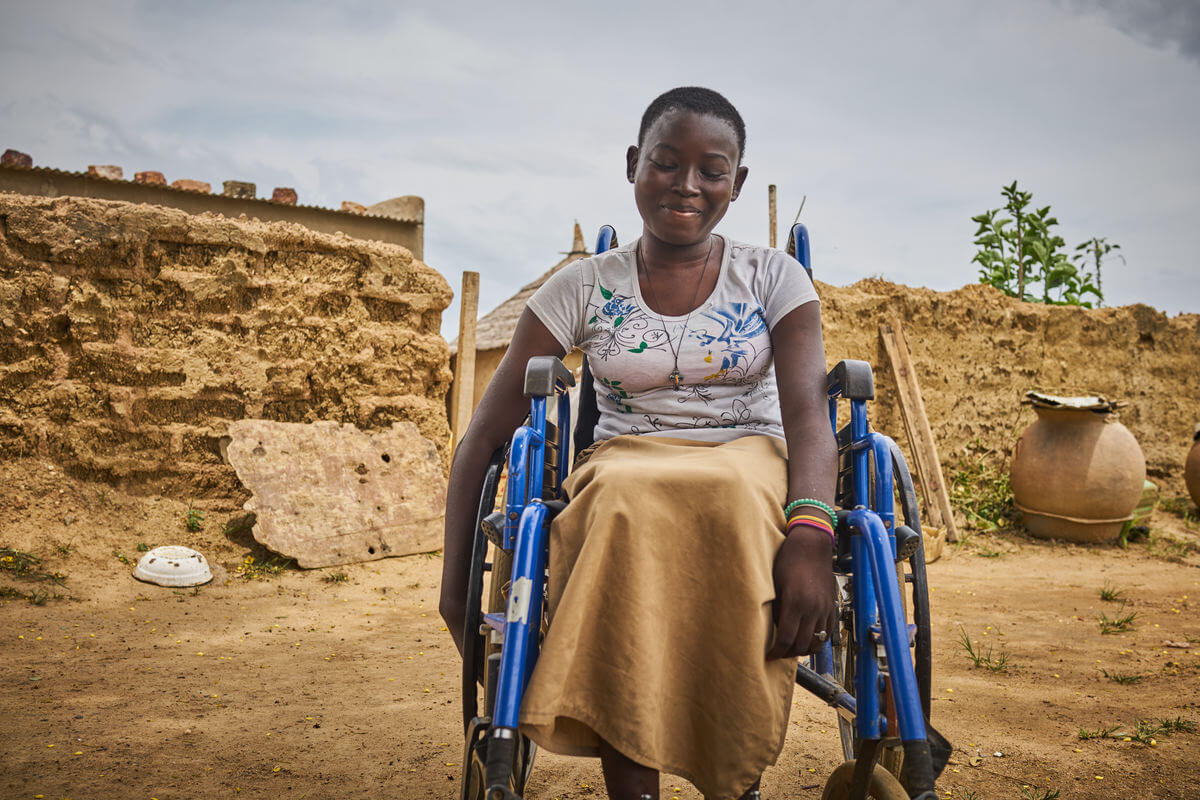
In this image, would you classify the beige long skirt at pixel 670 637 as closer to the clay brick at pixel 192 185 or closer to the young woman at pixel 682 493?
the young woman at pixel 682 493

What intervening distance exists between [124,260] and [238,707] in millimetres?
3288

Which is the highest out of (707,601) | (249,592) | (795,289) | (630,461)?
(795,289)

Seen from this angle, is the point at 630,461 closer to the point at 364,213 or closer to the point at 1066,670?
the point at 1066,670

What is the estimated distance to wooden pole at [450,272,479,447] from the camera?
6.34 metres

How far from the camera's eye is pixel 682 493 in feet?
4.74

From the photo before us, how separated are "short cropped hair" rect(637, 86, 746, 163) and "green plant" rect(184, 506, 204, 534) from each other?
4.19m

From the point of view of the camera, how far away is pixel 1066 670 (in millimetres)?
3506

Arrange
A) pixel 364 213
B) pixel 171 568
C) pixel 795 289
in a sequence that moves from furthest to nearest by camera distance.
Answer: pixel 364 213 < pixel 171 568 < pixel 795 289

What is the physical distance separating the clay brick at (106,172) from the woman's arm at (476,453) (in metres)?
8.41

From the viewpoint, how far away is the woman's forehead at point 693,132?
1.82 m

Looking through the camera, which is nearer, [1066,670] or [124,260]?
[1066,670]

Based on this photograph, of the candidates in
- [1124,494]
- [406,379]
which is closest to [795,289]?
[406,379]

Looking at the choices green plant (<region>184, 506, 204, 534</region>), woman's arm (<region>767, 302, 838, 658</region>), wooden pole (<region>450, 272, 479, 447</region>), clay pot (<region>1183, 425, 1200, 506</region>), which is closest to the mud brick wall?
green plant (<region>184, 506, 204, 534</region>)

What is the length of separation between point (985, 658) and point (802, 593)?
268 centimetres
